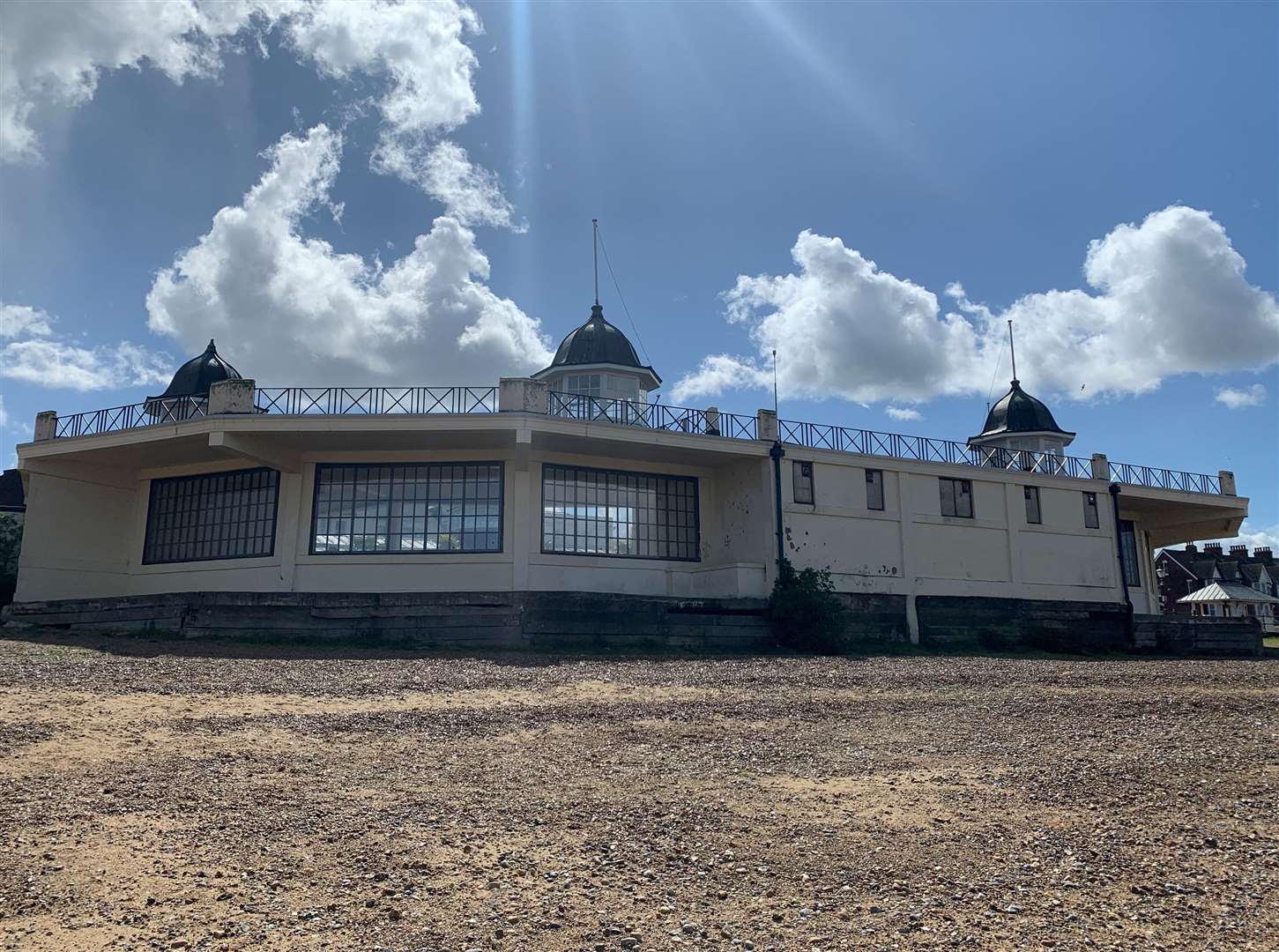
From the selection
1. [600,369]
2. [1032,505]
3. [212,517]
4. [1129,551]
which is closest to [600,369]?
[600,369]

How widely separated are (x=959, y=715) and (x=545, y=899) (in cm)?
673

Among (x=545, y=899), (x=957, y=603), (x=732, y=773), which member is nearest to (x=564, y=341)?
(x=957, y=603)

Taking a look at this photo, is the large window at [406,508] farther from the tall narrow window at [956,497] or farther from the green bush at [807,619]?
the tall narrow window at [956,497]

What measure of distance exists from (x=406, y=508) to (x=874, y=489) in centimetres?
1132

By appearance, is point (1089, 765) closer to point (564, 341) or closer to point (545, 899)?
point (545, 899)

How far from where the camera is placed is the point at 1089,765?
8.01m

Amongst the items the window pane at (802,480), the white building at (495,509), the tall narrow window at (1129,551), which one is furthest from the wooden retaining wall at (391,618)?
the tall narrow window at (1129,551)

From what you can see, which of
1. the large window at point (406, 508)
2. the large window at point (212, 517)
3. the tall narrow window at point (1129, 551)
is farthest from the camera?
the tall narrow window at point (1129, 551)

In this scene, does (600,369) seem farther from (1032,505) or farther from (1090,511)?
(1090,511)

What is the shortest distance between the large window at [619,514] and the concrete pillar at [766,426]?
2.08m

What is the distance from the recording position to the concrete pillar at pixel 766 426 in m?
22.7

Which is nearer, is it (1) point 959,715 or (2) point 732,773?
(2) point 732,773

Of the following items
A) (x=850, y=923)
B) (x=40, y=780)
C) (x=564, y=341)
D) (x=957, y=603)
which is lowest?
(x=850, y=923)

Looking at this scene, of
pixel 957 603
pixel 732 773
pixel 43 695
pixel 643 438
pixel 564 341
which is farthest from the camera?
pixel 564 341
